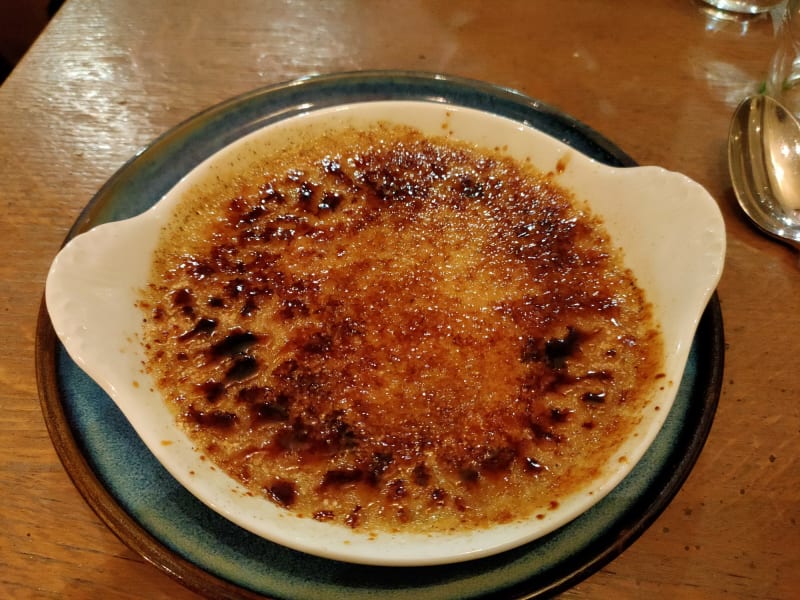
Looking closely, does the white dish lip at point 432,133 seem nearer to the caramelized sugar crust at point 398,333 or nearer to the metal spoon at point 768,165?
the caramelized sugar crust at point 398,333

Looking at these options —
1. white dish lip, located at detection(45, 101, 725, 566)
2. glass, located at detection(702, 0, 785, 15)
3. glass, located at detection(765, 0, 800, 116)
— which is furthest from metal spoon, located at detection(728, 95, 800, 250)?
glass, located at detection(702, 0, 785, 15)

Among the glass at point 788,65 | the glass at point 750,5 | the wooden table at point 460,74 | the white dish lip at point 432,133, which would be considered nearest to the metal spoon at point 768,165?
the wooden table at point 460,74

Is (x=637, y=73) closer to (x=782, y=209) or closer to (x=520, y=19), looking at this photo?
(x=520, y=19)

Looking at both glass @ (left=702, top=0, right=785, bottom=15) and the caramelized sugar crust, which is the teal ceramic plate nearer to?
the caramelized sugar crust

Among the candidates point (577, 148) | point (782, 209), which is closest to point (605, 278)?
point (577, 148)

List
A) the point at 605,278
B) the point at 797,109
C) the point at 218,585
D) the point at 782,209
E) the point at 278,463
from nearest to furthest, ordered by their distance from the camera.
→ the point at 218,585, the point at 278,463, the point at 605,278, the point at 782,209, the point at 797,109

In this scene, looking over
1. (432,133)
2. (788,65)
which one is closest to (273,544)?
(432,133)
